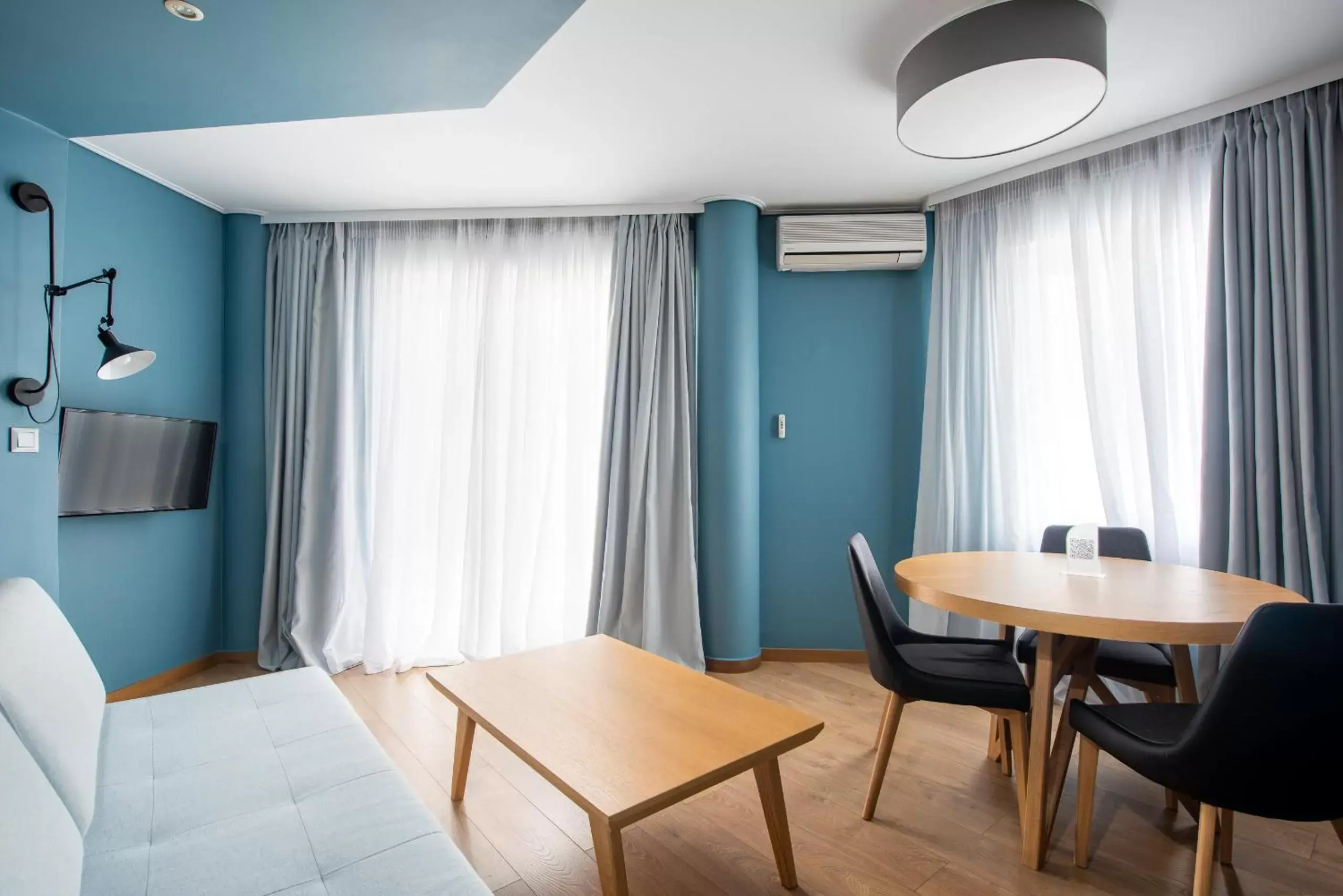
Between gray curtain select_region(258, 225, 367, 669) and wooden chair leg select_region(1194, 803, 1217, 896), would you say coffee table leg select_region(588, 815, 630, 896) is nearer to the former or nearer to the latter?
wooden chair leg select_region(1194, 803, 1217, 896)

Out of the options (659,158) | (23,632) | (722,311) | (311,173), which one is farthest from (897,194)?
(23,632)

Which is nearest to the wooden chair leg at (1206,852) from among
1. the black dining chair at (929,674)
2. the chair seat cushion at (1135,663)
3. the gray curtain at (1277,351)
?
the black dining chair at (929,674)

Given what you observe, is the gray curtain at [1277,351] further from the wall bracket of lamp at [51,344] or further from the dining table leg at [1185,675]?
the wall bracket of lamp at [51,344]

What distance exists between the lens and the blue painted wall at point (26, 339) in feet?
6.84

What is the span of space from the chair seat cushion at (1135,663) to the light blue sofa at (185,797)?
2.06m

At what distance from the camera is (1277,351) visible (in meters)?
2.36

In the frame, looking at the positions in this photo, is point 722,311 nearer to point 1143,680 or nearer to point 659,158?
point 659,158

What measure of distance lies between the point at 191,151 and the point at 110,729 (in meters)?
2.54

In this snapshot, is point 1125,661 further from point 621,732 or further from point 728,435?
point 728,435

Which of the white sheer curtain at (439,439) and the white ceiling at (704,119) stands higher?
the white ceiling at (704,119)

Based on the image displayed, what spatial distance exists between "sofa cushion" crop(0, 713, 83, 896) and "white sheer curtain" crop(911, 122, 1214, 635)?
339 cm

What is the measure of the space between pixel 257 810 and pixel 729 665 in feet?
8.13

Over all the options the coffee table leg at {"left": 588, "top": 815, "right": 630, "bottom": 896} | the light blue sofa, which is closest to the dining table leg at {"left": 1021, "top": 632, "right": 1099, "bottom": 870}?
the coffee table leg at {"left": 588, "top": 815, "right": 630, "bottom": 896}

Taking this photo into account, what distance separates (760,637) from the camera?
3709 millimetres
